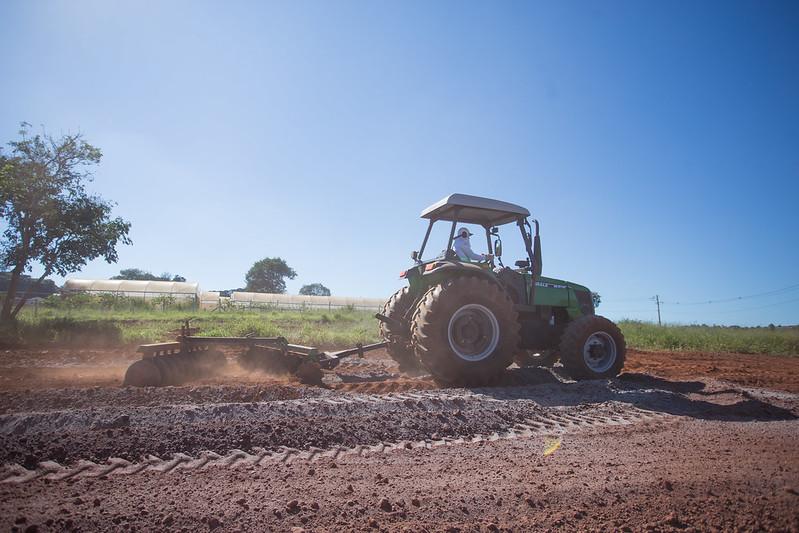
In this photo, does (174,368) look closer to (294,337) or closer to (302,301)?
(294,337)

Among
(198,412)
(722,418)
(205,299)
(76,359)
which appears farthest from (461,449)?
(205,299)

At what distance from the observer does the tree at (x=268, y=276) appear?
68625 millimetres

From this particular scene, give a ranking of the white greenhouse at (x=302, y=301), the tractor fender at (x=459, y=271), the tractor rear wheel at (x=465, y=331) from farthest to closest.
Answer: the white greenhouse at (x=302, y=301)
the tractor fender at (x=459, y=271)
the tractor rear wheel at (x=465, y=331)

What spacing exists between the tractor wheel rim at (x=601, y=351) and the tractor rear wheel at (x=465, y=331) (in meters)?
1.69

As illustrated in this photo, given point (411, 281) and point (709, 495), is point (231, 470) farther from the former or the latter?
point (411, 281)

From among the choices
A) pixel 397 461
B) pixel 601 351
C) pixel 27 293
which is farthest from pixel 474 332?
pixel 27 293

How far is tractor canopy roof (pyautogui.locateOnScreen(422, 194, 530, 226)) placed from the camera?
6.54 meters

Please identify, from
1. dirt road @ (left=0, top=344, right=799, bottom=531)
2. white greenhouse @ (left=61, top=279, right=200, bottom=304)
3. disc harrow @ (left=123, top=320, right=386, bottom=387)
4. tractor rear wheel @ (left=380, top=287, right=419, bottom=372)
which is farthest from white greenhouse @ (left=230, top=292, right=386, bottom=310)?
dirt road @ (left=0, top=344, right=799, bottom=531)

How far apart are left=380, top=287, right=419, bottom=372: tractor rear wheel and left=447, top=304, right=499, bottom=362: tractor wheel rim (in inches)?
36.7

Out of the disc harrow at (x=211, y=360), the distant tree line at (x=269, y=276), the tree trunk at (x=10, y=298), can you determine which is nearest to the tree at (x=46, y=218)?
the tree trunk at (x=10, y=298)

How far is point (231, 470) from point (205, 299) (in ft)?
141

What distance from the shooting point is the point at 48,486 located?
2.50 m

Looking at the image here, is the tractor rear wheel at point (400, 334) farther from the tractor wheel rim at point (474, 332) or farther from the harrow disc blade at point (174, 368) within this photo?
the harrow disc blade at point (174, 368)

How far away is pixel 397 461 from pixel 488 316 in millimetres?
3233
